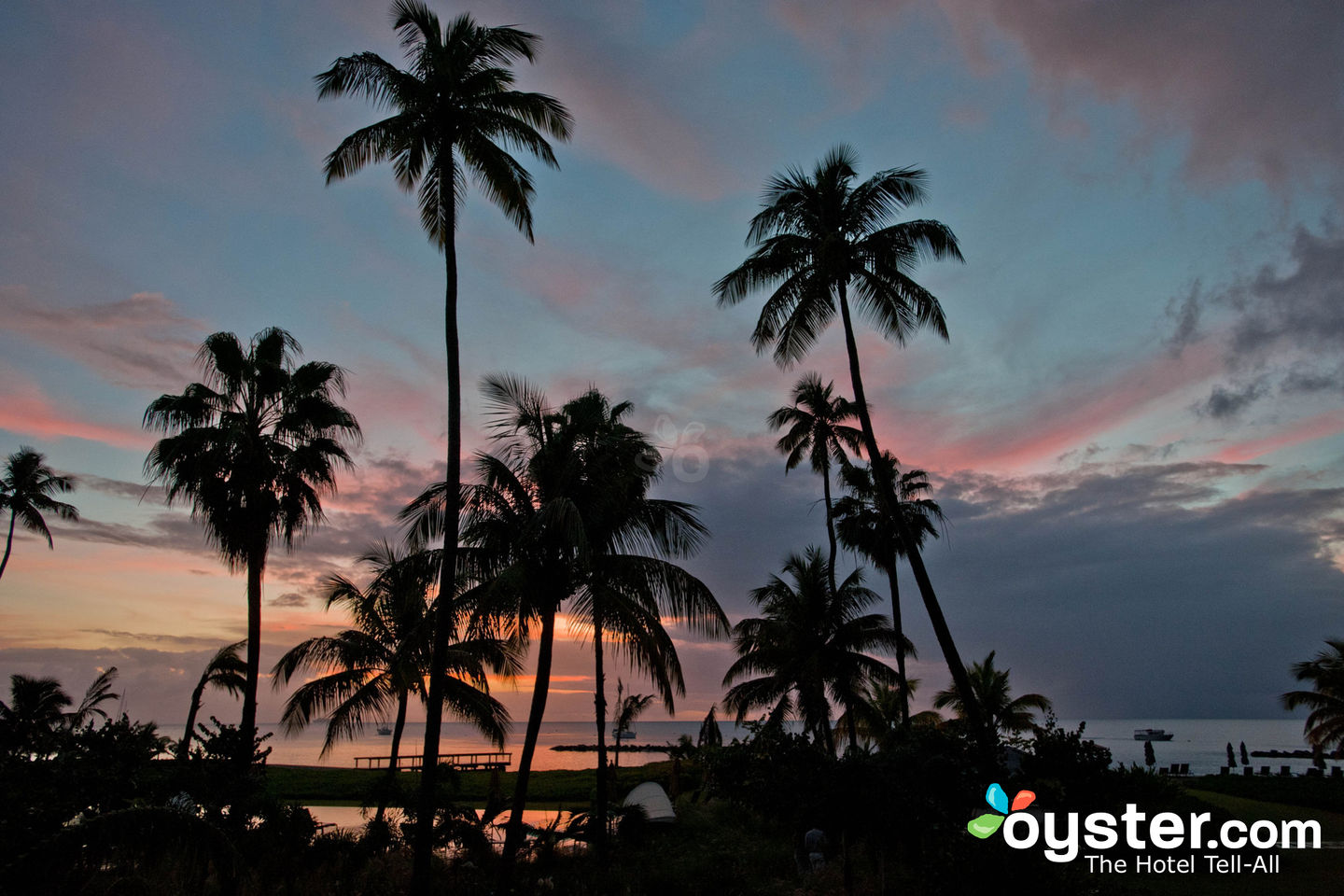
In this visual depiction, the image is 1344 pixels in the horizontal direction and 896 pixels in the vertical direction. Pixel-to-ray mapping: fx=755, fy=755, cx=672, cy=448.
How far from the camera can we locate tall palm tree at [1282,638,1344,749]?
3638 cm

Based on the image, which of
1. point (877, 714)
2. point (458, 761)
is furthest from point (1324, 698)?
point (458, 761)

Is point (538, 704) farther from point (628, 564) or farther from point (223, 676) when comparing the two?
point (223, 676)

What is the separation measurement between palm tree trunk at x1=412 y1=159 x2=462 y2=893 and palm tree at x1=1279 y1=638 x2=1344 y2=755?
43380 mm

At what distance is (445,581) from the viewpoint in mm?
12695

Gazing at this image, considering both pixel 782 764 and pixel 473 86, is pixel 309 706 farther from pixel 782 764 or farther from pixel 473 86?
pixel 473 86

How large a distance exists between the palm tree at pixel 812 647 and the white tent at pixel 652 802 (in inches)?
235

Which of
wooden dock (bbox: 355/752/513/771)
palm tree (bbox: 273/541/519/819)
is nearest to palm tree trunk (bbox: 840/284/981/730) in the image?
palm tree (bbox: 273/541/519/819)

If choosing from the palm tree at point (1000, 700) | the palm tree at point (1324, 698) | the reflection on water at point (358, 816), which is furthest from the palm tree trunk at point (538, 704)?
the palm tree at point (1324, 698)

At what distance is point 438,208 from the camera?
14.3 meters

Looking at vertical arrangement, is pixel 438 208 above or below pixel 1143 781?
above

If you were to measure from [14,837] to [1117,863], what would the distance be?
54.2 feet

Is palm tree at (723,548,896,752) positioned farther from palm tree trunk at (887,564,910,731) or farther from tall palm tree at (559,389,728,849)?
tall palm tree at (559,389,728,849)

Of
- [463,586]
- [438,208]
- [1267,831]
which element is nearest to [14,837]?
[463,586]

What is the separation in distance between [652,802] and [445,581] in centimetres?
1450
